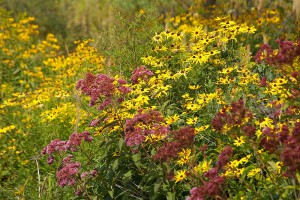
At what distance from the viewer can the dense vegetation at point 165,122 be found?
3.37m

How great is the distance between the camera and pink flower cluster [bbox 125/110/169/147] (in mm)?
3691

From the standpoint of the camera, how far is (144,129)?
3.83 m

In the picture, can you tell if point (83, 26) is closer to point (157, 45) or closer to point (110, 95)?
point (157, 45)

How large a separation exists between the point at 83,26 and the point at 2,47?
4.28 metres

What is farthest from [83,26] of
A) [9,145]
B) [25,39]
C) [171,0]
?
[9,145]

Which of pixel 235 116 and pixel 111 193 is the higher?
pixel 235 116

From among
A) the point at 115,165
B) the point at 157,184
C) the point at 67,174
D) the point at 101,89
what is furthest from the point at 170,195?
the point at 101,89

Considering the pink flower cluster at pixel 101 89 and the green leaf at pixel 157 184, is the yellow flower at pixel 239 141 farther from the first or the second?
the pink flower cluster at pixel 101 89

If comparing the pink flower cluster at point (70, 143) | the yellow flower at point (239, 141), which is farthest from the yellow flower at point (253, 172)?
the pink flower cluster at point (70, 143)

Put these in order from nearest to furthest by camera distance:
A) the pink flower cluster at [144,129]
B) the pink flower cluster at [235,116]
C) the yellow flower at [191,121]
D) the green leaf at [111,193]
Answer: the pink flower cluster at [235,116] < the pink flower cluster at [144,129] < the green leaf at [111,193] < the yellow flower at [191,121]

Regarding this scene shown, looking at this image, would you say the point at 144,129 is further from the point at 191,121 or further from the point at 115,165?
the point at 191,121

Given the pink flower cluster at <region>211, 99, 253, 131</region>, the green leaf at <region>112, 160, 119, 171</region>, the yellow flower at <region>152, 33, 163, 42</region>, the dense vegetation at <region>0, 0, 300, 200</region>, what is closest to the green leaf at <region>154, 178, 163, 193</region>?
the dense vegetation at <region>0, 0, 300, 200</region>

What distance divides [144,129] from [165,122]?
0.39m

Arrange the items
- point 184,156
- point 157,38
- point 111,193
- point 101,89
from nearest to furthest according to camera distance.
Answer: point 184,156 → point 101,89 → point 111,193 → point 157,38
